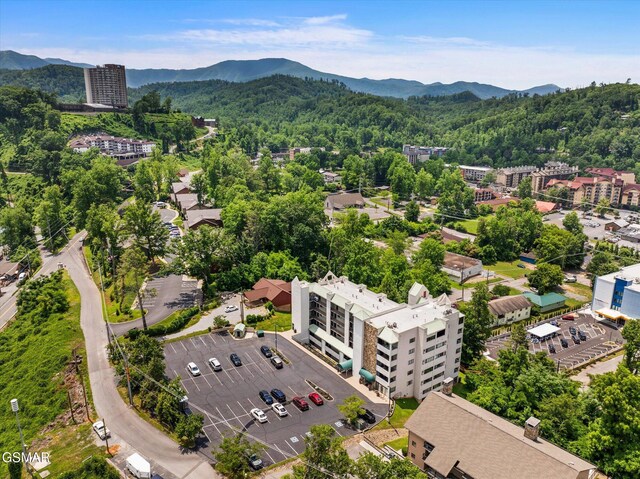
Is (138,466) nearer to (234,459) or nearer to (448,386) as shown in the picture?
(234,459)

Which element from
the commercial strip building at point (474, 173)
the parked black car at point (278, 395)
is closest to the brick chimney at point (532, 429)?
the parked black car at point (278, 395)

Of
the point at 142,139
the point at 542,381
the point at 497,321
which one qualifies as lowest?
the point at 497,321

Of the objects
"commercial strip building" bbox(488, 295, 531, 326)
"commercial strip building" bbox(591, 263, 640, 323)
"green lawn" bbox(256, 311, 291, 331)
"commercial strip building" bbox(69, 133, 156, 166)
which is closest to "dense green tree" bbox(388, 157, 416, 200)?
"commercial strip building" bbox(488, 295, 531, 326)

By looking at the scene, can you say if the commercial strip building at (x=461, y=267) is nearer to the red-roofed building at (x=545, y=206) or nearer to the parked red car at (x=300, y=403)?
the parked red car at (x=300, y=403)

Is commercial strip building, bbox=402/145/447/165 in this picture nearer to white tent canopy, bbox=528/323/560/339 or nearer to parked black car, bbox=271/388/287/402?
white tent canopy, bbox=528/323/560/339

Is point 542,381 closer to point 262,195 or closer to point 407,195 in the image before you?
point 262,195

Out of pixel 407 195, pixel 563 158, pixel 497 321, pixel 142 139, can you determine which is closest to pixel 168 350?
pixel 497 321
